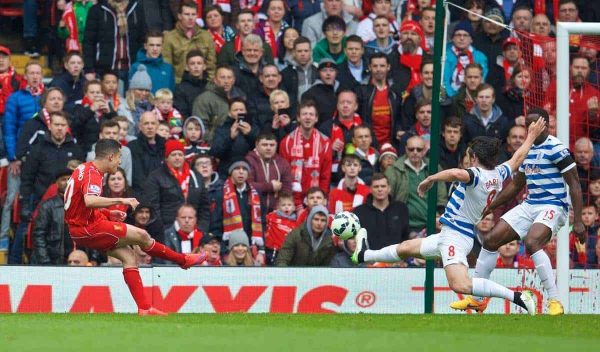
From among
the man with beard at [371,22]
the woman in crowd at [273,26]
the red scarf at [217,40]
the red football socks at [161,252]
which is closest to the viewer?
the red football socks at [161,252]

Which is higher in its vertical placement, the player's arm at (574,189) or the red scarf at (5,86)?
the red scarf at (5,86)

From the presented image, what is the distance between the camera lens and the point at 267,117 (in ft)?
65.0

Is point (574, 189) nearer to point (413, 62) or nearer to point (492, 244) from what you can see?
point (492, 244)

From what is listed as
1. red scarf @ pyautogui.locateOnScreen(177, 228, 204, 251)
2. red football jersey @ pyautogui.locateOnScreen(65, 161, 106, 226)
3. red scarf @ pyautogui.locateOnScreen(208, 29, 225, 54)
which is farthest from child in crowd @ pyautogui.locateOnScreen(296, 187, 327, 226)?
red football jersey @ pyautogui.locateOnScreen(65, 161, 106, 226)

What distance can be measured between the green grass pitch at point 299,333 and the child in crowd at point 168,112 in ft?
17.2

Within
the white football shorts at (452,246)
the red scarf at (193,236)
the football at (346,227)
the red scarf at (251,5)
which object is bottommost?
the red scarf at (193,236)

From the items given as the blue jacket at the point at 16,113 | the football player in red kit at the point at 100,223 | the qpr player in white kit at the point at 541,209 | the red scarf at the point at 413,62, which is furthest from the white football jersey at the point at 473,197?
the blue jacket at the point at 16,113

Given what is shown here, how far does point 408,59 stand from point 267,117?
7.72 ft

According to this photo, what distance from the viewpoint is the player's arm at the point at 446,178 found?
44.5 feet

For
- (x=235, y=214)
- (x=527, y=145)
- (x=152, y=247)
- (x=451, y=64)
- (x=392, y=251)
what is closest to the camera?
(x=527, y=145)

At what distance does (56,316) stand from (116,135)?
446cm

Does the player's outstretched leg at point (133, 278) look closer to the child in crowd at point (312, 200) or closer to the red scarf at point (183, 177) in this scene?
the red scarf at point (183, 177)

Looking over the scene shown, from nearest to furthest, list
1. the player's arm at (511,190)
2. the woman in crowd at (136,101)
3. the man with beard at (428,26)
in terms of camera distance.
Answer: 1. the player's arm at (511,190)
2. the woman in crowd at (136,101)
3. the man with beard at (428,26)

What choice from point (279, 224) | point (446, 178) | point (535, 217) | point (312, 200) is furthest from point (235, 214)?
point (446, 178)
